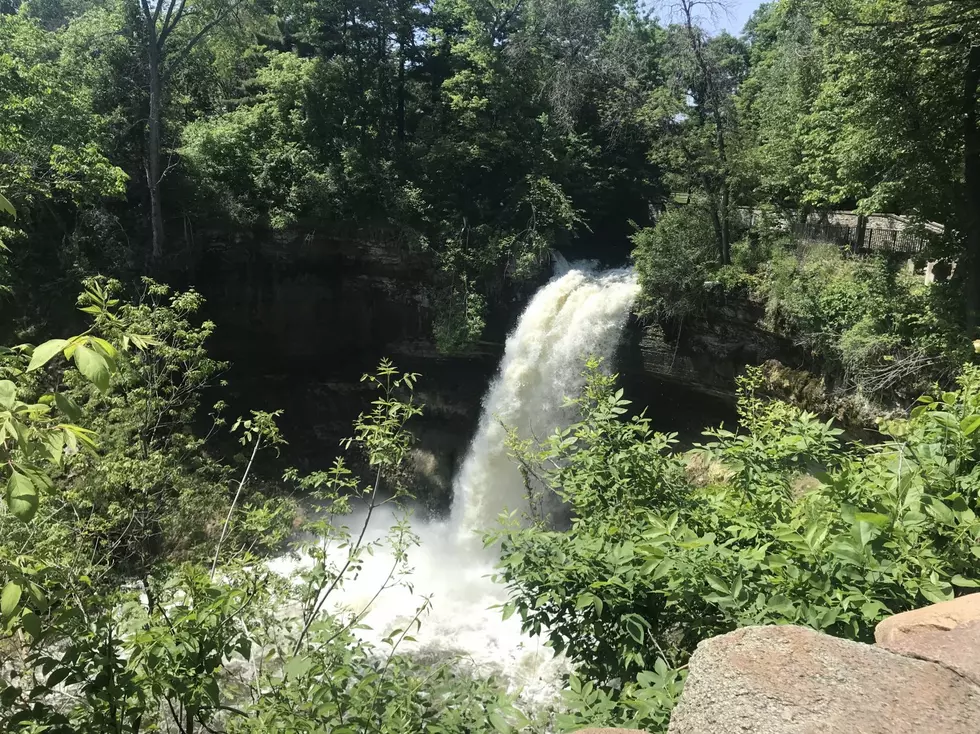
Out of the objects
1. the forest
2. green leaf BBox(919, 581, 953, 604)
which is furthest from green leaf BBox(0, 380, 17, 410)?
green leaf BBox(919, 581, 953, 604)

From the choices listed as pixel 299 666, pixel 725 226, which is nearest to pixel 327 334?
pixel 725 226

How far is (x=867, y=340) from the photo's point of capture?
965 cm

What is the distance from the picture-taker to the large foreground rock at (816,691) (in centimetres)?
161

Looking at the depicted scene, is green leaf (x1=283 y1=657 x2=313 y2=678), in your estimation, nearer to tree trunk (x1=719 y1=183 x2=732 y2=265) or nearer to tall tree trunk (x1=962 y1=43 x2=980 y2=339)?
tall tree trunk (x1=962 y1=43 x2=980 y2=339)

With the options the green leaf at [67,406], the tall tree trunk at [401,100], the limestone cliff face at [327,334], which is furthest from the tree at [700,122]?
the green leaf at [67,406]

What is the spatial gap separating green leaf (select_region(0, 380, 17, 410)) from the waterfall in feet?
37.2

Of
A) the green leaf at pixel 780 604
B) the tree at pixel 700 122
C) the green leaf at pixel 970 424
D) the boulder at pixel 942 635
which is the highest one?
the tree at pixel 700 122

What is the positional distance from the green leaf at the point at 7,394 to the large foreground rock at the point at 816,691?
1.89 metres

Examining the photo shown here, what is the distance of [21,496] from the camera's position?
50.9 inches

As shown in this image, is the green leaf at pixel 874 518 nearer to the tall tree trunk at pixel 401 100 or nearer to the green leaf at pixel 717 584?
the green leaf at pixel 717 584

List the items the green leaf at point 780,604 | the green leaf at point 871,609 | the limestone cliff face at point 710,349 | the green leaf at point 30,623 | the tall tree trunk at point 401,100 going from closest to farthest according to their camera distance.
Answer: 1. the green leaf at point 30,623
2. the green leaf at point 871,609
3. the green leaf at point 780,604
4. the limestone cliff face at point 710,349
5. the tall tree trunk at point 401,100

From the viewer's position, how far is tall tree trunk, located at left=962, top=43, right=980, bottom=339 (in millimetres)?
8625

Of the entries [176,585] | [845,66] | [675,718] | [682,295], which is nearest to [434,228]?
[682,295]

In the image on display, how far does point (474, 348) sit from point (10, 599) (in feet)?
47.8
